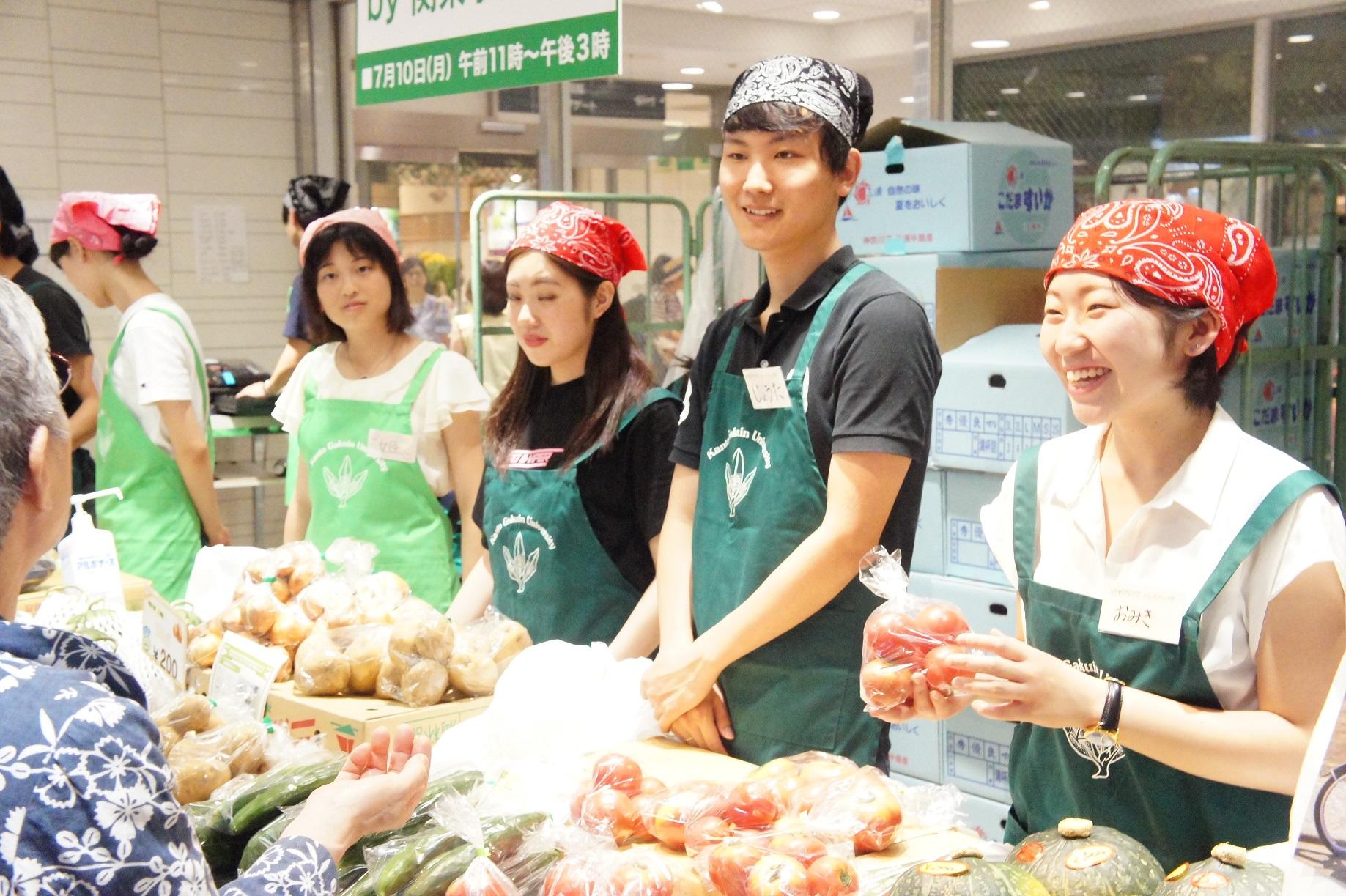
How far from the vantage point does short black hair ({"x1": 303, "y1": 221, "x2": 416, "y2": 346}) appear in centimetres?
334

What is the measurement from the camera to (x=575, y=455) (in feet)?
8.46

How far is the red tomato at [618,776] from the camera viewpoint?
177cm

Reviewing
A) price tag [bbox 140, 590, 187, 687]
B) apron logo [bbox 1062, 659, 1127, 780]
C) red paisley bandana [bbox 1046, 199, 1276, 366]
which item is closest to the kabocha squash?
apron logo [bbox 1062, 659, 1127, 780]

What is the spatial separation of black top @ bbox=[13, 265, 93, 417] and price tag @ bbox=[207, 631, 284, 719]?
7.18ft

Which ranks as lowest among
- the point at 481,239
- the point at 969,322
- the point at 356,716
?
the point at 356,716

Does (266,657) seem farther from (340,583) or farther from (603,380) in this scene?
(603,380)

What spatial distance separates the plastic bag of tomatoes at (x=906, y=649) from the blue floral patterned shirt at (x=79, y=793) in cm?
85

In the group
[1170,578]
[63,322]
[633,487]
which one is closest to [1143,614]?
[1170,578]

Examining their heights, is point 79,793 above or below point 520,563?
above

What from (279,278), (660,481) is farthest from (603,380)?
(279,278)

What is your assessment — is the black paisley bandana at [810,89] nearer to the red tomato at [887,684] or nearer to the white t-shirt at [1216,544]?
the white t-shirt at [1216,544]

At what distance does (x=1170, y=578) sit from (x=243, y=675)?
64.2 inches

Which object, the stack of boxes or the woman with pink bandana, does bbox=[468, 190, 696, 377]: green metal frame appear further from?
the stack of boxes

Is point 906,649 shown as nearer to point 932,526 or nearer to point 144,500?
point 932,526
